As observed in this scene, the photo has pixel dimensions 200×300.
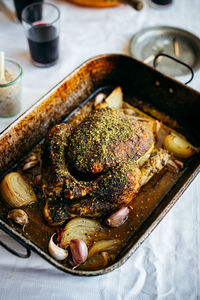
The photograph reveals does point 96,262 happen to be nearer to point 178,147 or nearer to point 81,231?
point 81,231

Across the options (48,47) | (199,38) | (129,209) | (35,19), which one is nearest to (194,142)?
(129,209)

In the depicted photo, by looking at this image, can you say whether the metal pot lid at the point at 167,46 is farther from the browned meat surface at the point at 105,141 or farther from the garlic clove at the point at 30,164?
the garlic clove at the point at 30,164

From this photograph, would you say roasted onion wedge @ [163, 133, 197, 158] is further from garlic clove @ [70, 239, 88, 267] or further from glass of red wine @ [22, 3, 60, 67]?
glass of red wine @ [22, 3, 60, 67]

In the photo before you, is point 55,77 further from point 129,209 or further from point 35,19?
point 129,209

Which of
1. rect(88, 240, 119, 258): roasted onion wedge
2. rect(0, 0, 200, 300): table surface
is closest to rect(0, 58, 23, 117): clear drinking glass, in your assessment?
rect(0, 0, 200, 300): table surface

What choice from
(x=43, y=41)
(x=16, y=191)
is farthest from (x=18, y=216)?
(x=43, y=41)
